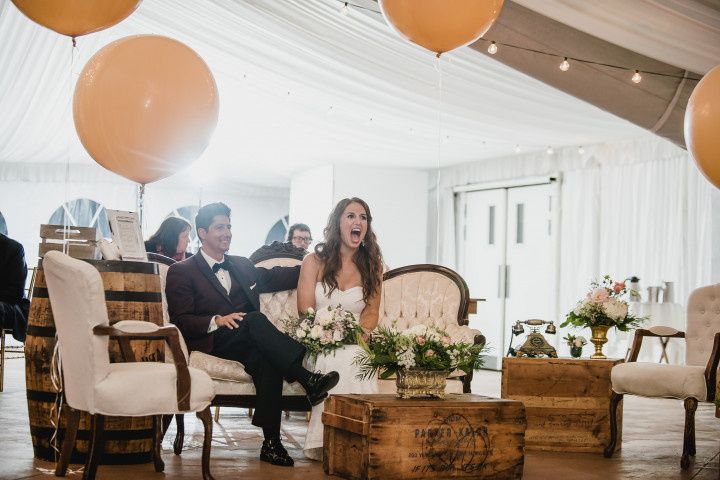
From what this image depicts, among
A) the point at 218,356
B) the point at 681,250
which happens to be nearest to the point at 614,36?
the point at 218,356

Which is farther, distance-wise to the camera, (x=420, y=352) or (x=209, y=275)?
(x=209, y=275)

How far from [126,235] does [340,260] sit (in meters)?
1.22

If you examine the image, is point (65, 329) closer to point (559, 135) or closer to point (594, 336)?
point (594, 336)

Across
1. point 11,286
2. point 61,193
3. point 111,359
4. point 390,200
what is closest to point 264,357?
point 111,359

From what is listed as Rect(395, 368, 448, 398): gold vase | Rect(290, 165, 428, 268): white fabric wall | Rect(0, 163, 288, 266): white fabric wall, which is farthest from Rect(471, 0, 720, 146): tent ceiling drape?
Rect(0, 163, 288, 266): white fabric wall

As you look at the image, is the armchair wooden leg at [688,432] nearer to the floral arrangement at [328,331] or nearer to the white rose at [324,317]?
the floral arrangement at [328,331]

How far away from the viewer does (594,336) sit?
5.49m

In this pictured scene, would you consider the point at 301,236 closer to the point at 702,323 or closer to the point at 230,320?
the point at 230,320

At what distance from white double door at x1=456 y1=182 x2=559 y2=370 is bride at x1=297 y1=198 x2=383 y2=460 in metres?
6.35

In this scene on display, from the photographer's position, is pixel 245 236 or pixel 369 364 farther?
pixel 245 236

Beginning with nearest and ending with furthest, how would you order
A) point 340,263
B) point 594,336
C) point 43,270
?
point 43,270
point 340,263
point 594,336

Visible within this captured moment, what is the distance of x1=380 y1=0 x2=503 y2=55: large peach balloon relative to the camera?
12.4 ft

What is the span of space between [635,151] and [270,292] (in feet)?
Answer: 20.9

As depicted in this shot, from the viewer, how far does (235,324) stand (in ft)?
14.2
